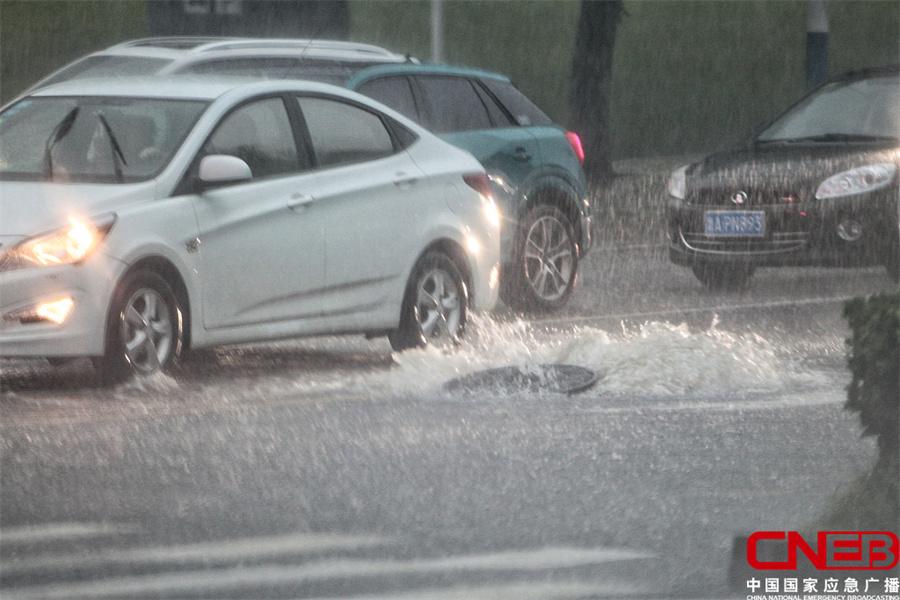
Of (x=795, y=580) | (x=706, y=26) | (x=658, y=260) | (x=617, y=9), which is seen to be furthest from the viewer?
(x=706, y=26)

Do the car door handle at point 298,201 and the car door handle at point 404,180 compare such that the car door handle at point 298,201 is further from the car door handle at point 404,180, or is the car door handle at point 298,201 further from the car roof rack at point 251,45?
the car roof rack at point 251,45

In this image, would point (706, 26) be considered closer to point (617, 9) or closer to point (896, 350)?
point (617, 9)

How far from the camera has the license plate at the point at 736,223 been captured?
41.7ft

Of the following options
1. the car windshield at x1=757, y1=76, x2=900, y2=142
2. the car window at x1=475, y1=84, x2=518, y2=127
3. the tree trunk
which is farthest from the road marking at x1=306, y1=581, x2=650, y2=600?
the tree trunk

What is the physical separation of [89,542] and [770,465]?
8.95 feet

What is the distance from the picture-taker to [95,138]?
886cm

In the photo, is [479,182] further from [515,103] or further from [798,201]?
[798,201]

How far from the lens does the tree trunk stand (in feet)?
72.4

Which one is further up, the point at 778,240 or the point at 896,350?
the point at 896,350

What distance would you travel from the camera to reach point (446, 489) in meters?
6.07

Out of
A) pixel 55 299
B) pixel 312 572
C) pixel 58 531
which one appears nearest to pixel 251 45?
pixel 55 299

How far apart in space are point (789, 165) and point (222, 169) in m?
5.76

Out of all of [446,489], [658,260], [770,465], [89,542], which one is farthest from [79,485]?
[658,260]

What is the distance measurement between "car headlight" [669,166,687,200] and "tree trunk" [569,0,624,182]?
8.55m
